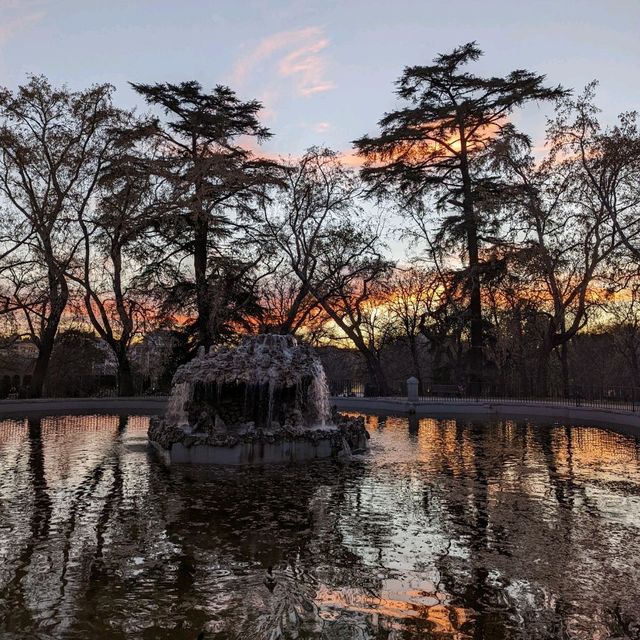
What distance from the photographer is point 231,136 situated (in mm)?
36062

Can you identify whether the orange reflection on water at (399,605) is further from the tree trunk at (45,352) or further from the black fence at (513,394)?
the tree trunk at (45,352)

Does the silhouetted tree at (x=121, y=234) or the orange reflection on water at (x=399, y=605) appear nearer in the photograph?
the orange reflection on water at (x=399, y=605)

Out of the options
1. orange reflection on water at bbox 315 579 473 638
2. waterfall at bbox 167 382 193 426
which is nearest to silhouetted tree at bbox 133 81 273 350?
waterfall at bbox 167 382 193 426

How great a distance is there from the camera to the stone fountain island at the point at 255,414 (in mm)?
13508

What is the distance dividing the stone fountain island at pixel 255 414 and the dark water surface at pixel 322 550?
1.10 meters

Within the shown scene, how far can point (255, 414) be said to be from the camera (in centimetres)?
1509

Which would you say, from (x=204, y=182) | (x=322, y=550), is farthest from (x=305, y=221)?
(x=322, y=550)

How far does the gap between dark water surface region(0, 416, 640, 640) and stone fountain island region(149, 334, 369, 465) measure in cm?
110

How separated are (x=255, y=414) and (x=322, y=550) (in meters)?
8.40

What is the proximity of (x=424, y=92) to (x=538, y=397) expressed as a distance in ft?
60.9

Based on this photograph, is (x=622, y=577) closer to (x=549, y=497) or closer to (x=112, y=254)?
(x=549, y=497)

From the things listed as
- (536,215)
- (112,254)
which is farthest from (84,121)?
(536,215)

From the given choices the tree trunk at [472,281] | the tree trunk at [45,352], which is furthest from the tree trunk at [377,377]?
the tree trunk at [45,352]

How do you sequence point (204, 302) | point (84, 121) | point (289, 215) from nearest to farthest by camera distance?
point (84, 121) < point (204, 302) < point (289, 215)
